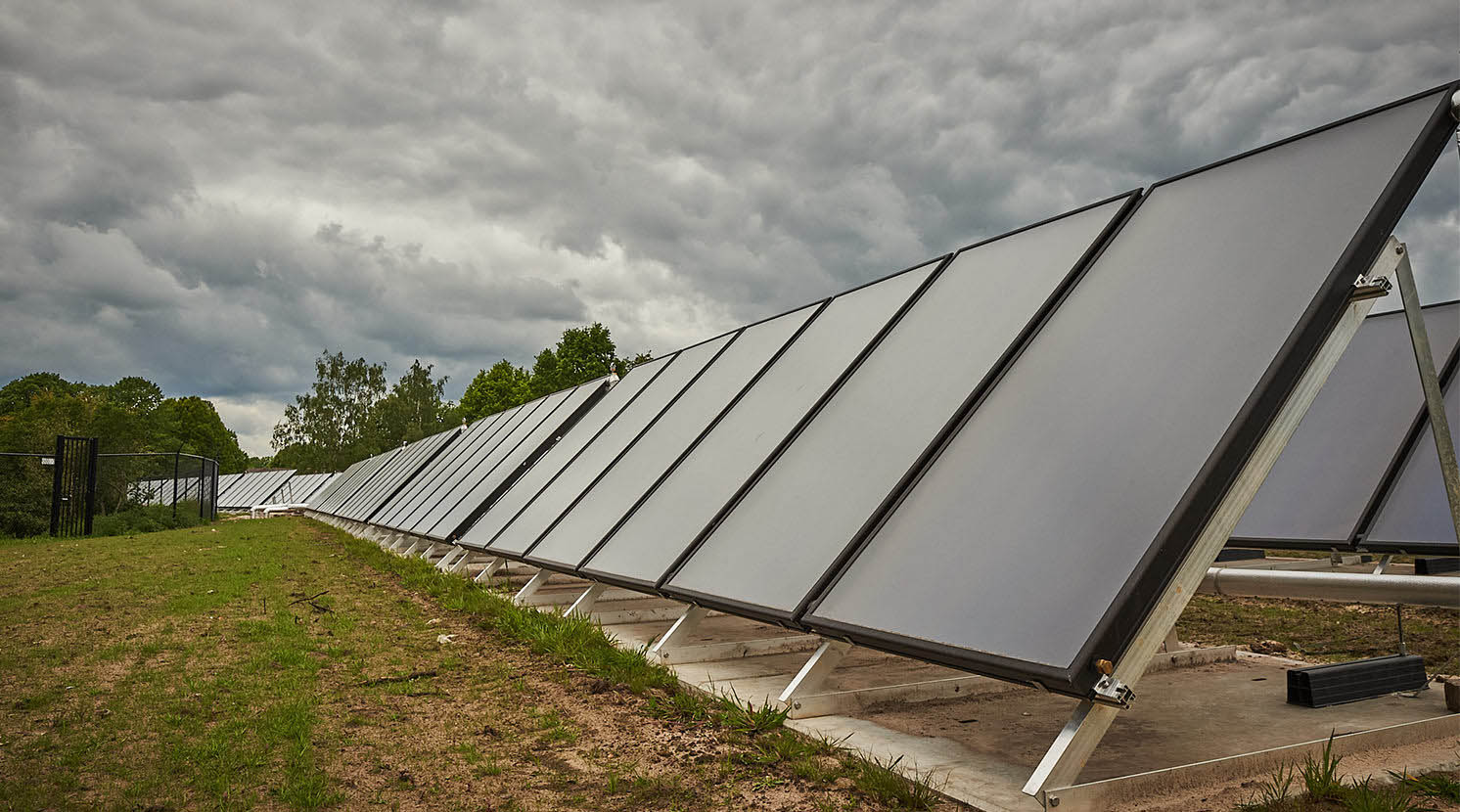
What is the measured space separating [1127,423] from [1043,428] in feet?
0.95

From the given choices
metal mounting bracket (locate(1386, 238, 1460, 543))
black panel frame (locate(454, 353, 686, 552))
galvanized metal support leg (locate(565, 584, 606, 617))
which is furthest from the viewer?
black panel frame (locate(454, 353, 686, 552))

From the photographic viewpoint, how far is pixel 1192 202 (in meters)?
2.79

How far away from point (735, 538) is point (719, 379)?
2.51 meters

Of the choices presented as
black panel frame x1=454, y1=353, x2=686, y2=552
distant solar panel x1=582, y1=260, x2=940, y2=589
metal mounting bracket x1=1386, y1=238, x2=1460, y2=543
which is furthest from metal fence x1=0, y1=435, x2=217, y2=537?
metal mounting bracket x1=1386, y1=238, x2=1460, y2=543

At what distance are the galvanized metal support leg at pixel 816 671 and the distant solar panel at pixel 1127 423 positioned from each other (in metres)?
0.27

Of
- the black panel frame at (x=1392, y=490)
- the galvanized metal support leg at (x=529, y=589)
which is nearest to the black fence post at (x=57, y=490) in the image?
the galvanized metal support leg at (x=529, y=589)

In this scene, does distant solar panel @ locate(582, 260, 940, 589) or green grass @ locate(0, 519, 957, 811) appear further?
distant solar panel @ locate(582, 260, 940, 589)

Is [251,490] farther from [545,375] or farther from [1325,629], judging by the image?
[1325,629]

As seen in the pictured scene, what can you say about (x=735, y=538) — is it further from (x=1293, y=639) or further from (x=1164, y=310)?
(x=1293, y=639)

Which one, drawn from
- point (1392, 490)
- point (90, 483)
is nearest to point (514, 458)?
point (1392, 490)

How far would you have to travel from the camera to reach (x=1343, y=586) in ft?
10.2

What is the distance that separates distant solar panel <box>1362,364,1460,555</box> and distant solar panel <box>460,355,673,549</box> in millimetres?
5639

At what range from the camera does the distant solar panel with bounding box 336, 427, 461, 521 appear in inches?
710

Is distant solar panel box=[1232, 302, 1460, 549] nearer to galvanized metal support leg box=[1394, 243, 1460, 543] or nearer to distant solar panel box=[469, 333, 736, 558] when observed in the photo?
galvanized metal support leg box=[1394, 243, 1460, 543]
